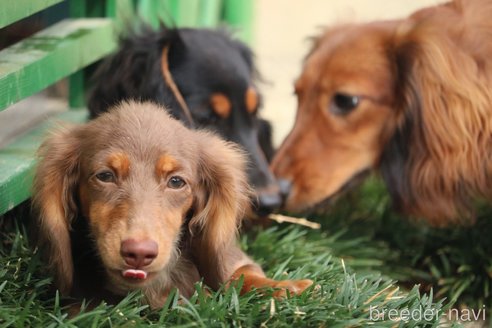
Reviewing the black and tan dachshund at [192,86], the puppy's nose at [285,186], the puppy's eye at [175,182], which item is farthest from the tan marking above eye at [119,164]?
the puppy's nose at [285,186]

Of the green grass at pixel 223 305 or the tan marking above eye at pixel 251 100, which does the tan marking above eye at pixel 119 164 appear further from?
the tan marking above eye at pixel 251 100

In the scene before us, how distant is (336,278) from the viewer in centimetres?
343

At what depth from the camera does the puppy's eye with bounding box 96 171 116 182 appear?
9.74 feet

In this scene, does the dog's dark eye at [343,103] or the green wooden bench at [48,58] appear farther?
the dog's dark eye at [343,103]

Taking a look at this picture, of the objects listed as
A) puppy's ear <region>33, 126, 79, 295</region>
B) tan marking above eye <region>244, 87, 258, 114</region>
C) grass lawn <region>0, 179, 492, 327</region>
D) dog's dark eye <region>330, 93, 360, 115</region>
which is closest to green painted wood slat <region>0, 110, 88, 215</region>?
grass lawn <region>0, 179, 492, 327</region>

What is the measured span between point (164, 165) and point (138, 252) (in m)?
0.35

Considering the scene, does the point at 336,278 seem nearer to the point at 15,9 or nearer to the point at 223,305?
the point at 223,305

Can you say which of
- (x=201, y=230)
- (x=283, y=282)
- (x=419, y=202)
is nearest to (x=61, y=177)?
(x=201, y=230)

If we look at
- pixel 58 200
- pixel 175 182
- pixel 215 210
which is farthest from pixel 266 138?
pixel 58 200

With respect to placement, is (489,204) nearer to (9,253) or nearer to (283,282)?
(283,282)

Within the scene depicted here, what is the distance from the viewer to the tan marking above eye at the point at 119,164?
2.96 m

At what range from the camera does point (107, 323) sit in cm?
288

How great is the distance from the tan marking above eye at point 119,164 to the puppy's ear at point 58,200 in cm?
19

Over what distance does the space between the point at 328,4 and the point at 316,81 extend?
4.81 metres
